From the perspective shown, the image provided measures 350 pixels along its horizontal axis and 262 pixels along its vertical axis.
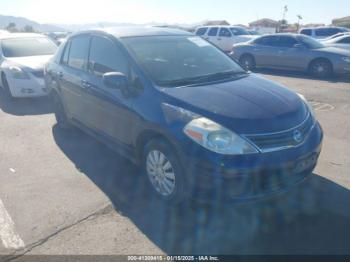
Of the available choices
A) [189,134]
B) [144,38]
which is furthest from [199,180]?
[144,38]

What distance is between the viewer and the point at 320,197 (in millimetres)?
3754

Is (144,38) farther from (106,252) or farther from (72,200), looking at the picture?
(106,252)

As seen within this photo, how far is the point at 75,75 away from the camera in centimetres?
497

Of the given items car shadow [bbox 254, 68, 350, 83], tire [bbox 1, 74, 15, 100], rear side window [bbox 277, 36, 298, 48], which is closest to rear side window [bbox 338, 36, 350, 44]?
car shadow [bbox 254, 68, 350, 83]

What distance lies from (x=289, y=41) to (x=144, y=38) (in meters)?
9.02

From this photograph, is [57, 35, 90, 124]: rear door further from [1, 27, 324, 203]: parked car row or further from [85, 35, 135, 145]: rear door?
[85, 35, 135, 145]: rear door

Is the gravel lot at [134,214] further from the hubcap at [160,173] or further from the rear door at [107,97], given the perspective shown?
the rear door at [107,97]

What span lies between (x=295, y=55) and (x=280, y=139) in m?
9.41

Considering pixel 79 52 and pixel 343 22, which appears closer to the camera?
pixel 79 52

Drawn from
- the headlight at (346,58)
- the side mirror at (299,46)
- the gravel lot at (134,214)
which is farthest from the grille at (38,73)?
the headlight at (346,58)

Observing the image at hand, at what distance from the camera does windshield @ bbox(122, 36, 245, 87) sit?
12.7 feet

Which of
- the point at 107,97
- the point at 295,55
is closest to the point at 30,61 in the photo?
the point at 107,97

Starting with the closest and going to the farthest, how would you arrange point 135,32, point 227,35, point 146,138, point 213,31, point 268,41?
point 146,138, point 135,32, point 268,41, point 227,35, point 213,31

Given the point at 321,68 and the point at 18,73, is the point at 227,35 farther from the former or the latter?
the point at 18,73
